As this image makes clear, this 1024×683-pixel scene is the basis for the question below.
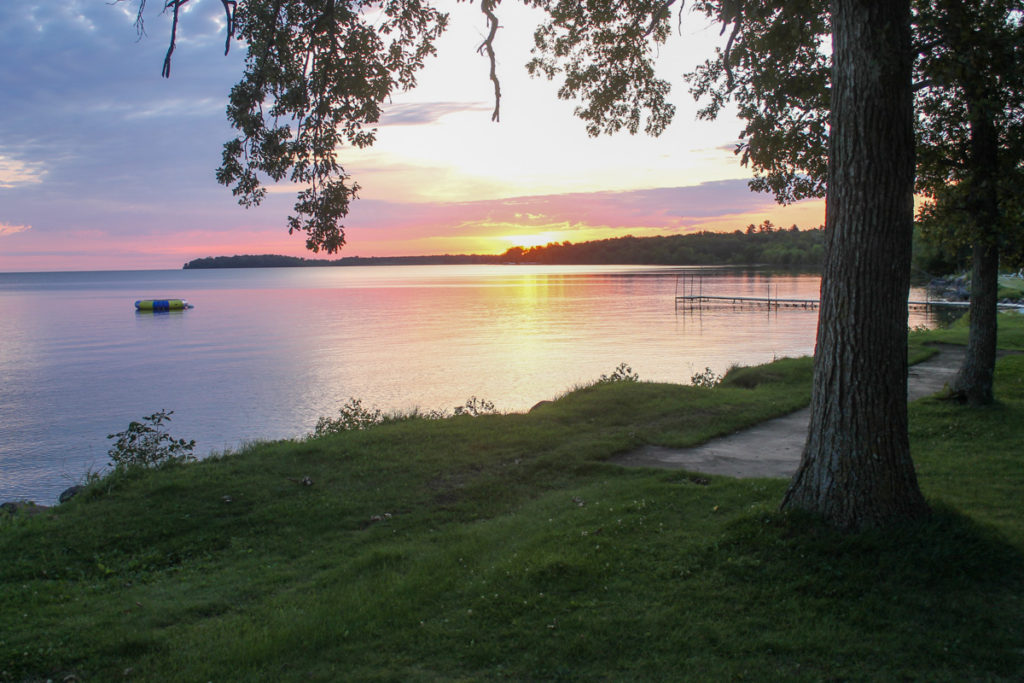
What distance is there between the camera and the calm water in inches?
914

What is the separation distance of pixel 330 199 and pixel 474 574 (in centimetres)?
600

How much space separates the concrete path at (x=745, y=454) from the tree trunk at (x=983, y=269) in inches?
113

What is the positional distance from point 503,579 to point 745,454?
5924mm

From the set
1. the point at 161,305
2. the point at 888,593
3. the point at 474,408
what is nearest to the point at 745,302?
the point at 161,305

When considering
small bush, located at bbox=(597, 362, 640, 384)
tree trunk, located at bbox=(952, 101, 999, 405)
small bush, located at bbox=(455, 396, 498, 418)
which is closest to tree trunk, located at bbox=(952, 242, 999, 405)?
tree trunk, located at bbox=(952, 101, 999, 405)

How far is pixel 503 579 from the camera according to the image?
586cm

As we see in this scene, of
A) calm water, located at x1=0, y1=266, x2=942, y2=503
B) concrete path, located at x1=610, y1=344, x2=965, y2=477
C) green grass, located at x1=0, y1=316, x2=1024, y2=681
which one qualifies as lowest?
calm water, located at x1=0, y1=266, x2=942, y2=503

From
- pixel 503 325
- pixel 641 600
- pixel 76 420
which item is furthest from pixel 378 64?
pixel 503 325

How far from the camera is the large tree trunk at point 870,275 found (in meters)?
6.08

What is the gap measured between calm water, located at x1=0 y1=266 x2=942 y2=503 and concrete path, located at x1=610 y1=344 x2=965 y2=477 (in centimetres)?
1284

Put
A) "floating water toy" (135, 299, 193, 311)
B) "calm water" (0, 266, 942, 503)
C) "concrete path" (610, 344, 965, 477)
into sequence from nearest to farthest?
1. "concrete path" (610, 344, 965, 477)
2. "calm water" (0, 266, 942, 503)
3. "floating water toy" (135, 299, 193, 311)

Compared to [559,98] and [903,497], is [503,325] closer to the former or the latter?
[559,98]

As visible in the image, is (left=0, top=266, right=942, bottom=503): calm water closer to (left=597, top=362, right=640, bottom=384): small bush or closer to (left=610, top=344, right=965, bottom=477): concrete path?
(left=597, top=362, right=640, bottom=384): small bush

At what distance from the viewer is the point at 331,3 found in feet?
29.8
